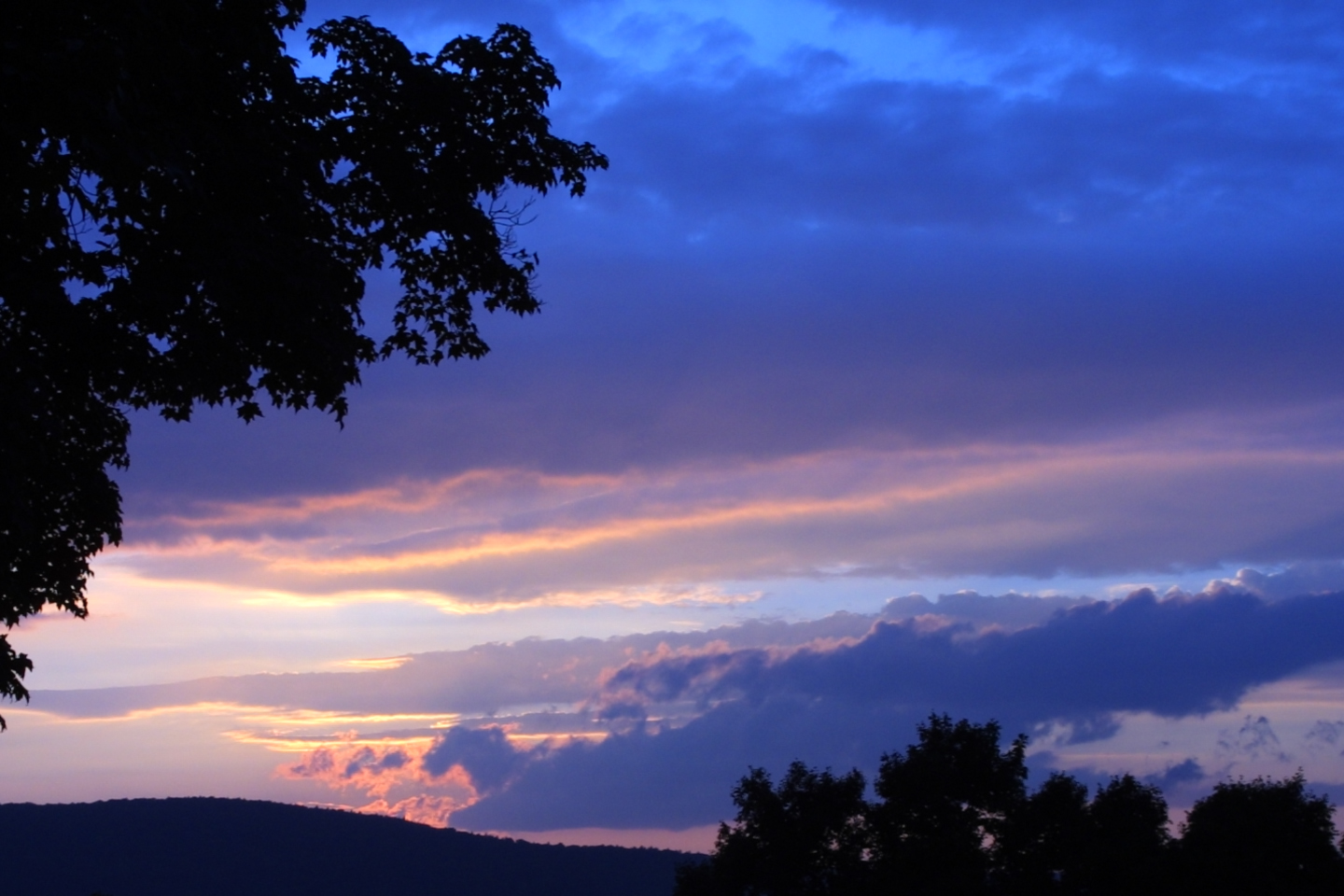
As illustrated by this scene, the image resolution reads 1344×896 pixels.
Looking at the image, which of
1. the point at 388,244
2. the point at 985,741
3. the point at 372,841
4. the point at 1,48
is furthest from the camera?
the point at 372,841

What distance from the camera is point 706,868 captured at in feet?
163

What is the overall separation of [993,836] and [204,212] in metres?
39.0

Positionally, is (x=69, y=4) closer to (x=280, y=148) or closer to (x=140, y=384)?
(x=280, y=148)

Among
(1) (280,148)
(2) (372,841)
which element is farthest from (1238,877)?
(2) (372,841)

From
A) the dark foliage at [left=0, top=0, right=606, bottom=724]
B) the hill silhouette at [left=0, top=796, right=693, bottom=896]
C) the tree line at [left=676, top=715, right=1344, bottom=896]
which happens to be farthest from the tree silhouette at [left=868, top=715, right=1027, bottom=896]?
the hill silhouette at [left=0, top=796, right=693, bottom=896]

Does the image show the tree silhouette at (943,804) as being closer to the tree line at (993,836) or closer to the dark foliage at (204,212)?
the tree line at (993,836)

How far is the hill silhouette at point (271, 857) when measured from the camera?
5960 inches

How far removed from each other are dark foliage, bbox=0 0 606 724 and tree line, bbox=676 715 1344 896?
3248cm

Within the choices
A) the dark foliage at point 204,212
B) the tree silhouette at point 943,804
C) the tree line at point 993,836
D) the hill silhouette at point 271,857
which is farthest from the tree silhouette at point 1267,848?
the hill silhouette at point 271,857

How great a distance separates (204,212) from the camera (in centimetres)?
1245

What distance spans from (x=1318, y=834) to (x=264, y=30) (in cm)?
3805

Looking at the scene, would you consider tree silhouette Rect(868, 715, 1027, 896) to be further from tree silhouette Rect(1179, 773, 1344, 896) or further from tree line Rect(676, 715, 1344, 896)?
tree silhouette Rect(1179, 773, 1344, 896)

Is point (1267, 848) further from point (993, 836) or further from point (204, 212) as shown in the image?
point (204, 212)

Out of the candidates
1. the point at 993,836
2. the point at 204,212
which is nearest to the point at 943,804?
the point at 993,836
